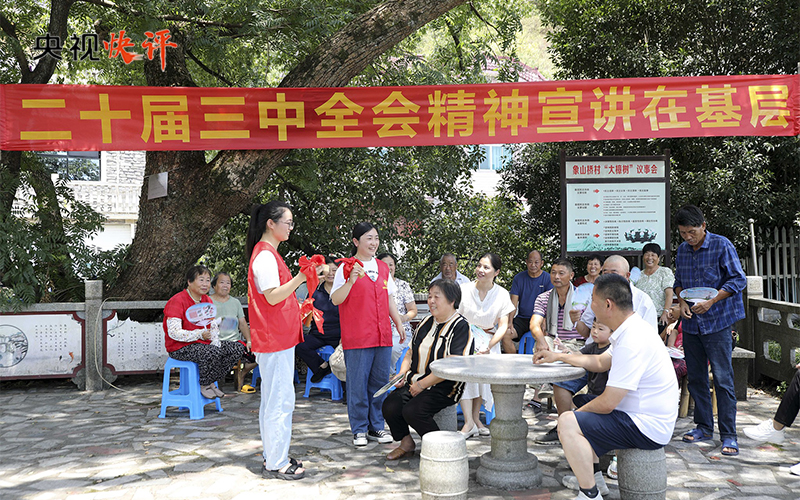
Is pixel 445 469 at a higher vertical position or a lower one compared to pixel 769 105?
lower

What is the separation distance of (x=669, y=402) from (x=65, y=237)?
Result: 7185 millimetres

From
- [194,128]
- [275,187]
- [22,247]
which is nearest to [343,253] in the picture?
Answer: [275,187]

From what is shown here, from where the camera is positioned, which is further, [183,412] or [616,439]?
[183,412]

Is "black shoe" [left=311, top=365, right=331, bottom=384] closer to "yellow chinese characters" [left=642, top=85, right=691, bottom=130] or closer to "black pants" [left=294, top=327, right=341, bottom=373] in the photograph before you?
"black pants" [left=294, top=327, right=341, bottom=373]

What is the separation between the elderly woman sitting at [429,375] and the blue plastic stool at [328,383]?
88.8 inches

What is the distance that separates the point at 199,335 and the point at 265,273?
2.44 meters

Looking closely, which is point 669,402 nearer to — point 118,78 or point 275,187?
point 275,187

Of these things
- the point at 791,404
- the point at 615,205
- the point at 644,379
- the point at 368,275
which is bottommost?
the point at 791,404

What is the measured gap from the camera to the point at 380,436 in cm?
536

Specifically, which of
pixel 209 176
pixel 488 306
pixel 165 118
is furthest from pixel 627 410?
pixel 209 176

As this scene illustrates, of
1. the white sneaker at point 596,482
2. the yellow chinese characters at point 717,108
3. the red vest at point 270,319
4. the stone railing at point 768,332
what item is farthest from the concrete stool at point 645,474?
the yellow chinese characters at point 717,108

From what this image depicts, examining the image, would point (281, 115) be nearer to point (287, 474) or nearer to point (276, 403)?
point (276, 403)

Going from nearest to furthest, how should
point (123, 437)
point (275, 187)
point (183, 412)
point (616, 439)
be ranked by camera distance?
1. point (616, 439)
2. point (123, 437)
3. point (183, 412)
4. point (275, 187)

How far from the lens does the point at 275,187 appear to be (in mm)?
9898
